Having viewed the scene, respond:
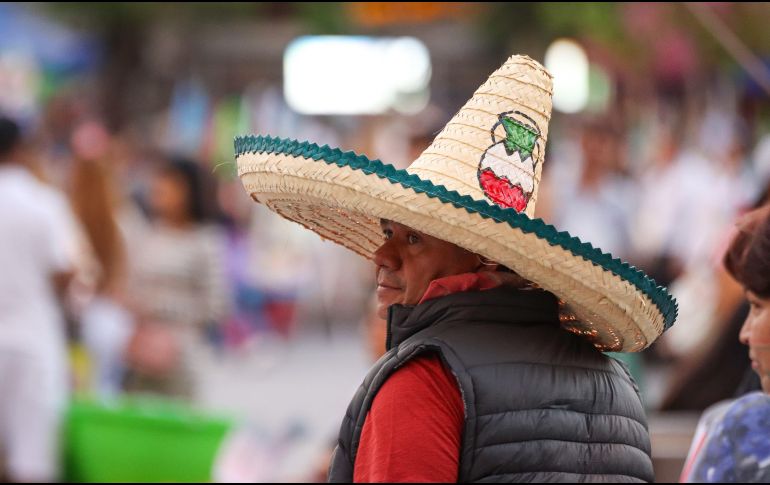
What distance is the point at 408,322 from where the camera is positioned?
9.03ft

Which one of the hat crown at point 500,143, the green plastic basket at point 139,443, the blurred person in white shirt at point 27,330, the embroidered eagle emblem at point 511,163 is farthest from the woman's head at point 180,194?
the embroidered eagle emblem at point 511,163

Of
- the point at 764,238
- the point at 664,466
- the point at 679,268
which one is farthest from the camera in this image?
the point at 679,268

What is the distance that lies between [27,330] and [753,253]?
187 inches

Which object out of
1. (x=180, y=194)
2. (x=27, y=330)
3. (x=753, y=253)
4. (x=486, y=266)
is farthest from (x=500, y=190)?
(x=180, y=194)

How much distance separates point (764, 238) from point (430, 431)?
92 cm

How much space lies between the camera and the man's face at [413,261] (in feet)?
9.30

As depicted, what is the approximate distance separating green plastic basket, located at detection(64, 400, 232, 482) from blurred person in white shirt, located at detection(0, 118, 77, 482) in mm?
139

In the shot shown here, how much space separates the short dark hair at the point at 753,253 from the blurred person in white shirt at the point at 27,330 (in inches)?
182

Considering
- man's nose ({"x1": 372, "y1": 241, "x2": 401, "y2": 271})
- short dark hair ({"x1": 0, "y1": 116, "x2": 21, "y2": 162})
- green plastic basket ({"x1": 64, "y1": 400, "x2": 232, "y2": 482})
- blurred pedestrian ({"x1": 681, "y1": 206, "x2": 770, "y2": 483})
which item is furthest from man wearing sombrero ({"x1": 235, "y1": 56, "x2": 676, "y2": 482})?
short dark hair ({"x1": 0, "y1": 116, "x2": 21, "y2": 162})

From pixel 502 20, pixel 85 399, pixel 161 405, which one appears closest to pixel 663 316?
pixel 161 405

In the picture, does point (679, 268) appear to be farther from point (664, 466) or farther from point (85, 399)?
point (664, 466)

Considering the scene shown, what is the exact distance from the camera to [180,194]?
793 cm

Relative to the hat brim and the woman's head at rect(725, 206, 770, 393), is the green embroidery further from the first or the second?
the woman's head at rect(725, 206, 770, 393)

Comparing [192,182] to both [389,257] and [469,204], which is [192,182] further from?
[469,204]
